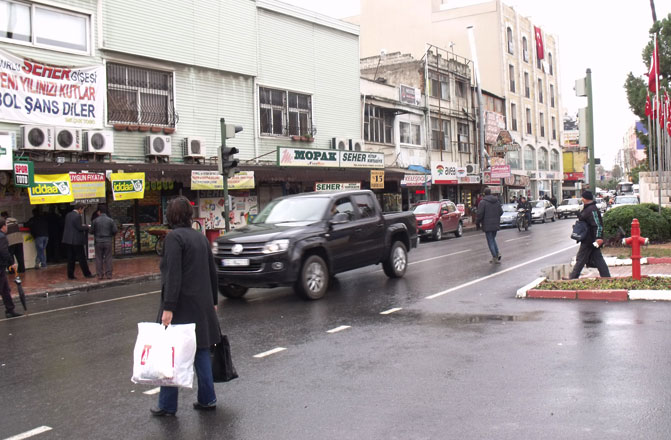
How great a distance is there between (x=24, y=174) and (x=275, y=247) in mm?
8116

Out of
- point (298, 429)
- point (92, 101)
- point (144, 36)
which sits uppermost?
point (144, 36)

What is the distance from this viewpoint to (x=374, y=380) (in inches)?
220

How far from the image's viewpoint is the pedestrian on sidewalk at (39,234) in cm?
1623

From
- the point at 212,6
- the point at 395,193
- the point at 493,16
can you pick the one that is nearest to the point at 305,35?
the point at 212,6

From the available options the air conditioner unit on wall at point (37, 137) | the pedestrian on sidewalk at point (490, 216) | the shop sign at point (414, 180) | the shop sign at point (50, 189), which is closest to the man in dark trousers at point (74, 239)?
the shop sign at point (50, 189)

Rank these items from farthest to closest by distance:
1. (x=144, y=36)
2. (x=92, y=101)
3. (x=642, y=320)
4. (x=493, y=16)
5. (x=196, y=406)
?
(x=493, y=16) → (x=144, y=36) → (x=92, y=101) → (x=642, y=320) → (x=196, y=406)

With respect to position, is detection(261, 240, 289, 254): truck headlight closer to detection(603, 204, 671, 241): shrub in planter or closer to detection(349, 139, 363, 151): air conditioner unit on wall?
detection(603, 204, 671, 241): shrub in planter

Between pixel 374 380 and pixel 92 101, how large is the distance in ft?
48.4

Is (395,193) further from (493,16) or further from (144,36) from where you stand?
(493,16)

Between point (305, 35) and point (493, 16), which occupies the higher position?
point (493, 16)

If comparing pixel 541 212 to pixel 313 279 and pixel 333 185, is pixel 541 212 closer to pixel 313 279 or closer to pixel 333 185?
pixel 333 185

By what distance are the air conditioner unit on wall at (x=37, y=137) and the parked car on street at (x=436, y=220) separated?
13.8 metres

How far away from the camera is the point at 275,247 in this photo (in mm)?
9875

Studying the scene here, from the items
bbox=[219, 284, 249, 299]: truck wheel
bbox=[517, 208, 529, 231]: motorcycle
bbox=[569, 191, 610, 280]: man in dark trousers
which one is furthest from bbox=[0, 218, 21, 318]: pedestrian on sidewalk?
bbox=[517, 208, 529, 231]: motorcycle
